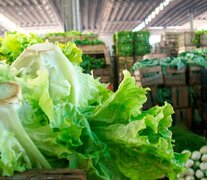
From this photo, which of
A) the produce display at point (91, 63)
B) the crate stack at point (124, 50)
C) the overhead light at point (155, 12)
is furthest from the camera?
the overhead light at point (155, 12)

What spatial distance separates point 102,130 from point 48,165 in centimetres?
23

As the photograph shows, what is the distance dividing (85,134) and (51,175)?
0.71ft

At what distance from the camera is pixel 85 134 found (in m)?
1.28

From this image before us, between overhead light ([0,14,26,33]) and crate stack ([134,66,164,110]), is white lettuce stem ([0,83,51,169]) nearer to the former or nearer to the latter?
crate stack ([134,66,164,110])

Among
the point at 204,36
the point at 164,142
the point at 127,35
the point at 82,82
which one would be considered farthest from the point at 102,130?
the point at 204,36

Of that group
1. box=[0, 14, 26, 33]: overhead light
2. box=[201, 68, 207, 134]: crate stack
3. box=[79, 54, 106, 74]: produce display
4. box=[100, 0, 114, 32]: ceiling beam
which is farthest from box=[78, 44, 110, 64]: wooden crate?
box=[0, 14, 26, 33]: overhead light

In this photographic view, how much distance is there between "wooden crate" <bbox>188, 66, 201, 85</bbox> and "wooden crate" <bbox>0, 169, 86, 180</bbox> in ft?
20.5

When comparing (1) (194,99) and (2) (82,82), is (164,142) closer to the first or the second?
(2) (82,82)

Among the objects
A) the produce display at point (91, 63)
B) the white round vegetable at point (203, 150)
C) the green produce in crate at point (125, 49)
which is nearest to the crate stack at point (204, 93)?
the white round vegetable at point (203, 150)

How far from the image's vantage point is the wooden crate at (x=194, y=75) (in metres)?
7.14

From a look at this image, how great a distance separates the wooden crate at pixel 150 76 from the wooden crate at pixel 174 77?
0.13 meters

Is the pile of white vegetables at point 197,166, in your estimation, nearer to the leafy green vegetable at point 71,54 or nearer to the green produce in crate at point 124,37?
the leafy green vegetable at point 71,54

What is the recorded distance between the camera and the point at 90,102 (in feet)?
5.36

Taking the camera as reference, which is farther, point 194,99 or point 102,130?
point 194,99
